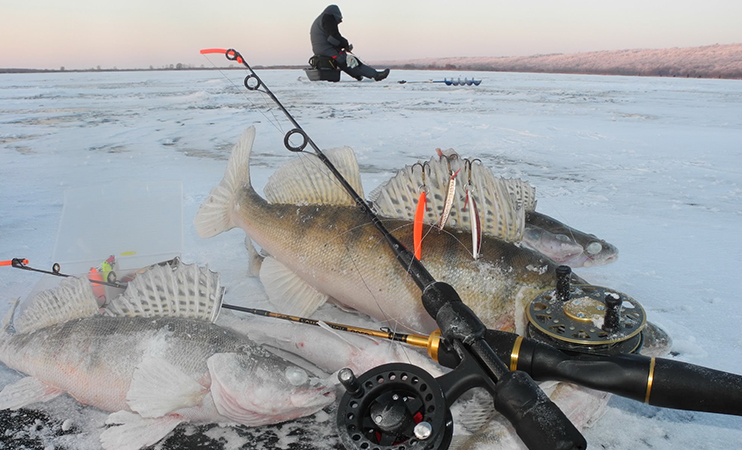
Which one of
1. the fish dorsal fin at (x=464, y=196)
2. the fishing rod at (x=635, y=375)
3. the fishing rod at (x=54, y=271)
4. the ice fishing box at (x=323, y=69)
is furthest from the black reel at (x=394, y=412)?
the ice fishing box at (x=323, y=69)

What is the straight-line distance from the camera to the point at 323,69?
1359 centimetres

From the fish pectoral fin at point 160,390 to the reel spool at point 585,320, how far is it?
1134mm

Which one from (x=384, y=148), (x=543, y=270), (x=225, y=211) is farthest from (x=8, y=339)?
(x=384, y=148)

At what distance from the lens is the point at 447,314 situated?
1.38 meters

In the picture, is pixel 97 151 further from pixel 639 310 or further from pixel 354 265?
pixel 639 310

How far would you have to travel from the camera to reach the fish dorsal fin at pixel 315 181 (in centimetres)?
234

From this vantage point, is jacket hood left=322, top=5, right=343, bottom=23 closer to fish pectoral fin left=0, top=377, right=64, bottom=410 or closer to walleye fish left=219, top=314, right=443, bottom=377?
walleye fish left=219, top=314, right=443, bottom=377

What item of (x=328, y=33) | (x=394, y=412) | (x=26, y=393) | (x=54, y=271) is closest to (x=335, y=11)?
(x=328, y=33)

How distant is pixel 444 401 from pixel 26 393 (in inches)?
63.3

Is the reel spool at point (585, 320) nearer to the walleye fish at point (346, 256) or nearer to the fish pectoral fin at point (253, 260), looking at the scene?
the walleye fish at point (346, 256)

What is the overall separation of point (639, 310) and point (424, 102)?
1126cm

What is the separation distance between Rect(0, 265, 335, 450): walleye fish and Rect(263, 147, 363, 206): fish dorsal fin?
63 cm

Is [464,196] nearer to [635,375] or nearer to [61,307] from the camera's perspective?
[635,375]

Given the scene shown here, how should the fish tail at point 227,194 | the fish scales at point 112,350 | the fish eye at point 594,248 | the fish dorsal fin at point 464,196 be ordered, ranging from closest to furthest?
the fish scales at point 112,350, the fish dorsal fin at point 464,196, the fish tail at point 227,194, the fish eye at point 594,248
